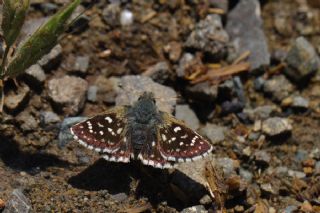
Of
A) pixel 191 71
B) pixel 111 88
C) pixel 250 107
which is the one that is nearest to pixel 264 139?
pixel 250 107

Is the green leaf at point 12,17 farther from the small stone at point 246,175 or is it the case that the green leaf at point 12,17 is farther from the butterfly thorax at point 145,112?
the small stone at point 246,175

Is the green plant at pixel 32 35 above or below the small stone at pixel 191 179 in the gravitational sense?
above

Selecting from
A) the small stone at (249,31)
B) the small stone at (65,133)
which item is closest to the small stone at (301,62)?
the small stone at (249,31)

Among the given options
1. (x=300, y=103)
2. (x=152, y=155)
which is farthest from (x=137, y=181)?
(x=300, y=103)

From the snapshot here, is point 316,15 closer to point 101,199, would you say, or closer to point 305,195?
point 305,195

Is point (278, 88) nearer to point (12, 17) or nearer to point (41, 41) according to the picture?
point (41, 41)
